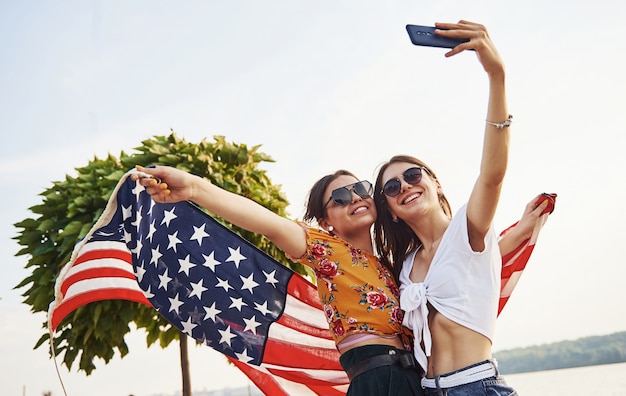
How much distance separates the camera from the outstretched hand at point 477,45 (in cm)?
290

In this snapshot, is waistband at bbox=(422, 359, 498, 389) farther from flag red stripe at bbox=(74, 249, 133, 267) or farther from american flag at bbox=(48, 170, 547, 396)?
flag red stripe at bbox=(74, 249, 133, 267)

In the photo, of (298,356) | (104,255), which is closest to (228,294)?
(298,356)

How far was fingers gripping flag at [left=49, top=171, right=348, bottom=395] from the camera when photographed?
4.84 meters

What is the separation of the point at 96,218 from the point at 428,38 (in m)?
7.74

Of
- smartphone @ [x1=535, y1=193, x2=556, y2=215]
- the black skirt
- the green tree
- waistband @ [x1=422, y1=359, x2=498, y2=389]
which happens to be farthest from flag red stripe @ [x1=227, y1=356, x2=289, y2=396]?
the green tree

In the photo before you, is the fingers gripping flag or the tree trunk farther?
the tree trunk

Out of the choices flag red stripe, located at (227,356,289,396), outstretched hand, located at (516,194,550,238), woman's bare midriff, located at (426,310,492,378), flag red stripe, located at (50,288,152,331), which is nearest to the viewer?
woman's bare midriff, located at (426,310,492,378)

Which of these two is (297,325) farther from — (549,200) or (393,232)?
(549,200)

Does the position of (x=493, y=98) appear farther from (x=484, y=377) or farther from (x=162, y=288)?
(x=162, y=288)

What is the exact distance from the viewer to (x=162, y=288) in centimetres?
496

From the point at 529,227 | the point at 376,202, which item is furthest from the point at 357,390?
the point at 529,227

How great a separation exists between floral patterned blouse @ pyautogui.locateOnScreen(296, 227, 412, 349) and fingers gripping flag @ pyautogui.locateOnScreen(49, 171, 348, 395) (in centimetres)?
126

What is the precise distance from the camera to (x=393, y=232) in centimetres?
393

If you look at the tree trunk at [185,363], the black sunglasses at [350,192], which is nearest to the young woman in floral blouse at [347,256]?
the black sunglasses at [350,192]
